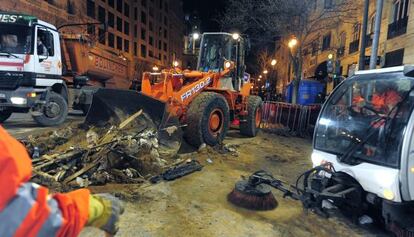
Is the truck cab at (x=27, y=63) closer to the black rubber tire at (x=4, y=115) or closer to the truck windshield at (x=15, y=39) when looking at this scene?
the truck windshield at (x=15, y=39)

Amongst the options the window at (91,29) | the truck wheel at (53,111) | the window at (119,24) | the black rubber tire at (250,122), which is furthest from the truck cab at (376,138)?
the window at (119,24)

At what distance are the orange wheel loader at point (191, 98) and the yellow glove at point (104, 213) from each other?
175 inches

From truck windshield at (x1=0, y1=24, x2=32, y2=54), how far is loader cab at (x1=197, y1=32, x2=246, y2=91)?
16.4 ft

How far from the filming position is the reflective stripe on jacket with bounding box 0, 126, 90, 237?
3.61ft

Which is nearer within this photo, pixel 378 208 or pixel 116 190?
pixel 378 208

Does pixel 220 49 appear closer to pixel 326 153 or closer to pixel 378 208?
pixel 326 153

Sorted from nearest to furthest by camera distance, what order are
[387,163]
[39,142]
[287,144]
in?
[387,163], [39,142], [287,144]

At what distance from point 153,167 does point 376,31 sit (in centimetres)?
798

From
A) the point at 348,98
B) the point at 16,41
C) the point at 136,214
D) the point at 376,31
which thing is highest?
the point at 376,31

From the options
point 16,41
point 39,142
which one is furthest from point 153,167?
point 16,41

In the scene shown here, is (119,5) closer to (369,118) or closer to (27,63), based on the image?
(27,63)

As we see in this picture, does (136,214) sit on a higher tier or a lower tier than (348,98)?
lower

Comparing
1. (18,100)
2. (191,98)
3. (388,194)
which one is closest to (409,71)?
(388,194)

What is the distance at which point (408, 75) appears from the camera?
343cm
